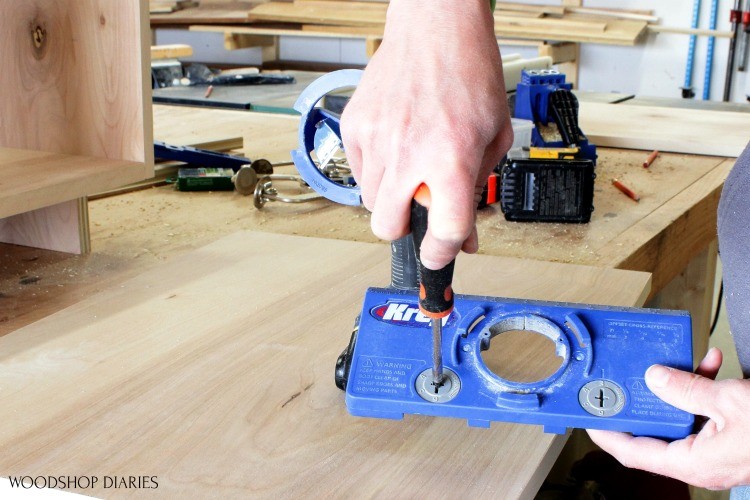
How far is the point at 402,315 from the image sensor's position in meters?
0.85

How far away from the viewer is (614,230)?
147 cm

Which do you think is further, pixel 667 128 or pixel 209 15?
pixel 209 15

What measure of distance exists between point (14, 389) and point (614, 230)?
0.99 meters

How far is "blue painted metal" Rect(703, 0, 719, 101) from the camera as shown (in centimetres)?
449

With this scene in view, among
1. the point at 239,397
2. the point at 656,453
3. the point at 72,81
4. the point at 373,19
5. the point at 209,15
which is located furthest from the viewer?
the point at 209,15

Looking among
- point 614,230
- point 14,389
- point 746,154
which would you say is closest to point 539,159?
point 614,230

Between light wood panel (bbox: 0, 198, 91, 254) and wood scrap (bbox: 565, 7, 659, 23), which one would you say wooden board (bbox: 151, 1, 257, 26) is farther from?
light wood panel (bbox: 0, 198, 91, 254)

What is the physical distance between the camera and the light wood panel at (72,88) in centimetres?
127

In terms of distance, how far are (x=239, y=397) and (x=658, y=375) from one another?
1.30ft

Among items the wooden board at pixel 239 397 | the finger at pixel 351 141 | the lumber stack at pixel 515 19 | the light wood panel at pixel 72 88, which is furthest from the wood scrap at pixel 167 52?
the finger at pixel 351 141

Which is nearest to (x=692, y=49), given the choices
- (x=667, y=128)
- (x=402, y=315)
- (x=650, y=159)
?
(x=667, y=128)

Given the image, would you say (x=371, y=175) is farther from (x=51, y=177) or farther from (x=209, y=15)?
(x=209, y=15)

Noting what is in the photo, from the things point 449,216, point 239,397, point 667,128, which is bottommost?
point 239,397

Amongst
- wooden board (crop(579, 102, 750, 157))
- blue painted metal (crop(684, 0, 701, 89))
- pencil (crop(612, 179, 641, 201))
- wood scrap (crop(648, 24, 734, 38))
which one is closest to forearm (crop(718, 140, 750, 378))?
pencil (crop(612, 179, 641, 201))
